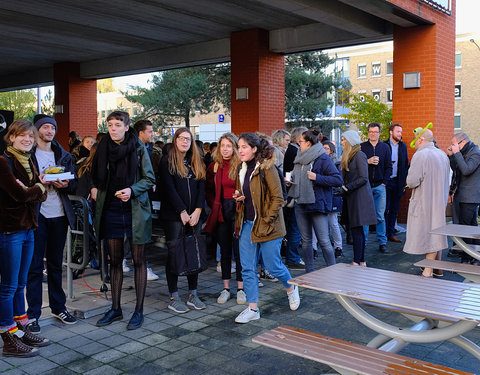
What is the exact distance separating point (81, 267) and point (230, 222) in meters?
1.74

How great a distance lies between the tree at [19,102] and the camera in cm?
4575

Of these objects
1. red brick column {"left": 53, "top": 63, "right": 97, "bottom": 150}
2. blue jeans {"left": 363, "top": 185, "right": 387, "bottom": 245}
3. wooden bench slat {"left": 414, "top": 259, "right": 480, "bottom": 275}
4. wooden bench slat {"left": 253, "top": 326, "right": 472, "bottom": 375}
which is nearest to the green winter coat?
wooden bench slat {"left": 253, "top": 326, "right": 472, "bottom": 375}

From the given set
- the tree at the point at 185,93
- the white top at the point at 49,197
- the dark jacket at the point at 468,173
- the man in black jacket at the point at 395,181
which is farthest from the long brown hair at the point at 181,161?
the tree at the point at 185,93

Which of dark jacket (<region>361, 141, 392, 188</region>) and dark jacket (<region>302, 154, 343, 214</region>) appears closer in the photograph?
dark jacket (<region>302, 154, 343, 214</region>)

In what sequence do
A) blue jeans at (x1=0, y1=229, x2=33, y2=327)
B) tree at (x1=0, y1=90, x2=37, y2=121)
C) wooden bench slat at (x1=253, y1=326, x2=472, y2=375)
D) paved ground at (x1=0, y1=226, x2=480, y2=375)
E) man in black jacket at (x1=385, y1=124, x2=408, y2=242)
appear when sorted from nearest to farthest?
wooden bench slat at (x1=253, y1=326, x2=472, y2=375)
paved ground at (x1=0, y1=226, x2=480, y2=375)
blue jeans at (x1=0, y1=229, x2=33, y2=327)
man in black jacket at (x1=385, y1=124, x2=408, y2=242)
tree at (x1=0, y1=90, x2=37, y2=121)

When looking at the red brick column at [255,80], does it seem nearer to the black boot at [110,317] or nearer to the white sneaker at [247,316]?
the white sneaker at [247,316]

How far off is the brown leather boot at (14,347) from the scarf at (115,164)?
5.10 ft

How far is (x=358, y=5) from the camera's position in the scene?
979cm

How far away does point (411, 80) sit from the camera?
11.5 meters

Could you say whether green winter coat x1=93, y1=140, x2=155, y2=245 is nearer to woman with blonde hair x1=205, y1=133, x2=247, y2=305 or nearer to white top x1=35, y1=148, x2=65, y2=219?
white top x1=35, y1=148, x2=65, y2=219

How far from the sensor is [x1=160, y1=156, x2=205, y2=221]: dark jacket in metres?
5.56

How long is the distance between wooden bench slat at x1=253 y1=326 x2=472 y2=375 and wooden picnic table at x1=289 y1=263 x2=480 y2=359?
12.3 inches

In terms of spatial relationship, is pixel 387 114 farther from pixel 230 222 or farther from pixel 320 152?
pixel 230 222

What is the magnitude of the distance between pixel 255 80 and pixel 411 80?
393cm
